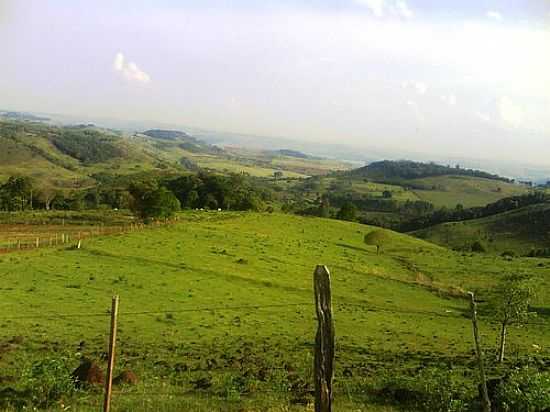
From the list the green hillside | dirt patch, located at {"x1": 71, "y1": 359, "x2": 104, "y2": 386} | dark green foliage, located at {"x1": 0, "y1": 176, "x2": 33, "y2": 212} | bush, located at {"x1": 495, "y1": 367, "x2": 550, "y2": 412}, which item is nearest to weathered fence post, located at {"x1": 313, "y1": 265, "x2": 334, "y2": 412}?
bush, located at {"x1": 495, "y1": 367, "x2": 550, "y2": 412}

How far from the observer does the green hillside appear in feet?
455

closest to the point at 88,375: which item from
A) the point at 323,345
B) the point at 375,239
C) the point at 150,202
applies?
the point at 323,345

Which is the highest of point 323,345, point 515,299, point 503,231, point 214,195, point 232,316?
point 323,345

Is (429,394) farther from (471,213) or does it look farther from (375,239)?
(471,213)

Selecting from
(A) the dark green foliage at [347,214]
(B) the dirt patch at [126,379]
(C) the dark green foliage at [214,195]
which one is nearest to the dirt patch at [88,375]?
(B) the dirt patch at [126,379]

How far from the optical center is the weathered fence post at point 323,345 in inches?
343

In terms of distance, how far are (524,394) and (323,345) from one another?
7.85m

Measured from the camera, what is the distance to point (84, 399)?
15273 millimetres

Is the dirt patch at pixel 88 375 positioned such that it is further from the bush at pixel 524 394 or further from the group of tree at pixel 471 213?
the group of tree at pixel 471 213

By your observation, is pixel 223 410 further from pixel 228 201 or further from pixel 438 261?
pixel 228 201

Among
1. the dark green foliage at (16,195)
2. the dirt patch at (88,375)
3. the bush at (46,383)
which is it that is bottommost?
the dark green foliage at (16,195)

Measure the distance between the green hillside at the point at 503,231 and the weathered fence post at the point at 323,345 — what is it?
441 ft

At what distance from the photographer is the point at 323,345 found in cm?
879

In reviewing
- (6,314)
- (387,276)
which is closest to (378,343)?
(6,314)
